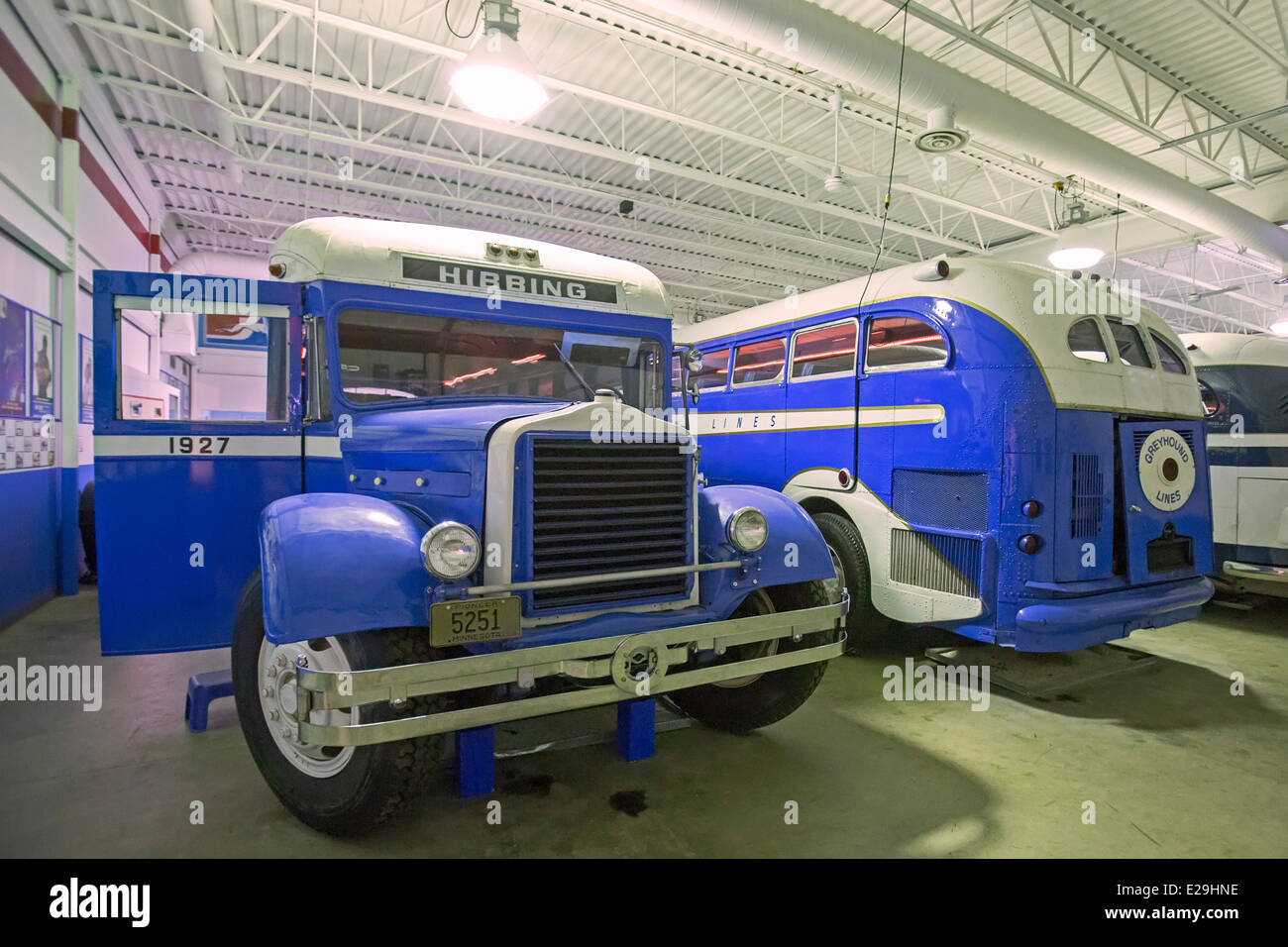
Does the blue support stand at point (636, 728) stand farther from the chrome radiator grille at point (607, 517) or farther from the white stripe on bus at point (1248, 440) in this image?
the white stripe on bus at point (1248, 440)

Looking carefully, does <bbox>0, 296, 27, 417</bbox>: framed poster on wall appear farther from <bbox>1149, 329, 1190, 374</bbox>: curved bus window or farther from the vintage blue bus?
<bbox>1149, 329, 1190, 374</bbox>: curved bus window

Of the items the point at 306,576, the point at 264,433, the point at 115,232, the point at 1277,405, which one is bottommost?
the point at 306,576

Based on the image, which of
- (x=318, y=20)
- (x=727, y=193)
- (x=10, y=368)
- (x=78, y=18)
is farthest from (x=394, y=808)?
(x=727, y=193)

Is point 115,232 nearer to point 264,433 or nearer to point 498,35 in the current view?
point 498,35

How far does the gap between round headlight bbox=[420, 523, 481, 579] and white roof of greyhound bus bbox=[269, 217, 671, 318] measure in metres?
1.60

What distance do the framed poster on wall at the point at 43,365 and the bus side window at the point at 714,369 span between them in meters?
6.01

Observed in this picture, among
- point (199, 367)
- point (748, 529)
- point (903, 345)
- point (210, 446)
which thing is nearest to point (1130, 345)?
point (903, 345)

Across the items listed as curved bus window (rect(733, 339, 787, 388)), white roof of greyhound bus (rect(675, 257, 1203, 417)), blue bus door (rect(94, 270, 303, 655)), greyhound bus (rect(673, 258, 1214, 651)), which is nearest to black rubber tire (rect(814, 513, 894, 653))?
greyhound bus (rect(673, 258, 1214, 651))

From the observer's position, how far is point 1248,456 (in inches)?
267

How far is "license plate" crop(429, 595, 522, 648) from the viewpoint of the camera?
2.40m

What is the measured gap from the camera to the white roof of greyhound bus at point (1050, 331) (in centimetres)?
431

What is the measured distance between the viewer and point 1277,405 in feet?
22.0

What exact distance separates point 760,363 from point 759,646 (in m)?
3.59

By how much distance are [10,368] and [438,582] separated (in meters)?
5.51
